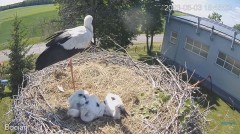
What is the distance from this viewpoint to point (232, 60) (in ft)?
47.7

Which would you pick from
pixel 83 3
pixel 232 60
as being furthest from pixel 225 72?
pixel 83 3

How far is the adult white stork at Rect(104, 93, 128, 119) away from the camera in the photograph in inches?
267

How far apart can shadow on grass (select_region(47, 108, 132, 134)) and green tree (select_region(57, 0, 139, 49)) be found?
10056 mm

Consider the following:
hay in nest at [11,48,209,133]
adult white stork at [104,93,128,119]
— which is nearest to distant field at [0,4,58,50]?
hay in nest at [11,48,209,133]

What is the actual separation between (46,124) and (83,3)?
1215 cm

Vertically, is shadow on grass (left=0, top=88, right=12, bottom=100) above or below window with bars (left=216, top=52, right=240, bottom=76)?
below

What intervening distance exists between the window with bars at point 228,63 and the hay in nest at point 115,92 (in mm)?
6921

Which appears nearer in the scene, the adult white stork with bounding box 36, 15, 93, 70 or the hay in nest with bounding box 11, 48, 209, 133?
the hay in nest with bounding box 11, 48, 209, 133

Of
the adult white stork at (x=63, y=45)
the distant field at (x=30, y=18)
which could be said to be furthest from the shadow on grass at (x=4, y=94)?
the distant field at (x=30, y=18)

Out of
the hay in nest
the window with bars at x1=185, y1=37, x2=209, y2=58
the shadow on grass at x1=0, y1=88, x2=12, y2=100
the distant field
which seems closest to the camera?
the hay in nest

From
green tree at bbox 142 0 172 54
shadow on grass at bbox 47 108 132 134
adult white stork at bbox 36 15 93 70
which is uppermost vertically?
adult white stork at bbox 36 15 93 70

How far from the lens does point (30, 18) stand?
1519 inches

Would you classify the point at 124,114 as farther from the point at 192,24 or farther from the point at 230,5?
the point at 230,5

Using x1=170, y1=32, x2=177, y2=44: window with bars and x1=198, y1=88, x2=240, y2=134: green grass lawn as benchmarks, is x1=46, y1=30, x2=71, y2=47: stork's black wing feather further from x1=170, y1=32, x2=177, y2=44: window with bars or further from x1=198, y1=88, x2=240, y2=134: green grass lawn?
x1=170, y1=32, x2=177, y2=44: window with bars
